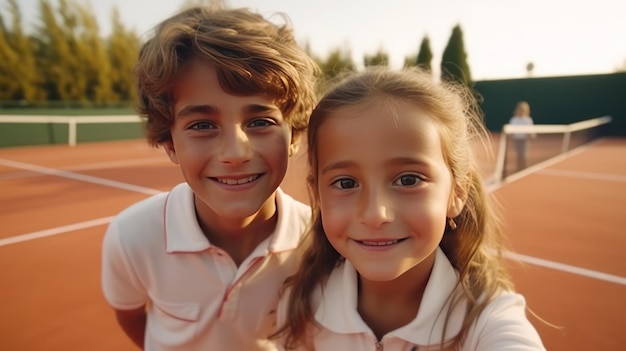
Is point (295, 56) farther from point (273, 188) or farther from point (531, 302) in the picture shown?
point (531, 302)

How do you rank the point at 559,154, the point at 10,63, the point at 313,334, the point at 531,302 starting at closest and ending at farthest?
the point at 313,334 < the point at 531,302 < the point at 559,154 < the point at 10,63

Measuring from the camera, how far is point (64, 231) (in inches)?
176

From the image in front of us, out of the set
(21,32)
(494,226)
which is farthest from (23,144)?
(494,226)

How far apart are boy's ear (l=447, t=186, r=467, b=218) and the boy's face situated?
551mm

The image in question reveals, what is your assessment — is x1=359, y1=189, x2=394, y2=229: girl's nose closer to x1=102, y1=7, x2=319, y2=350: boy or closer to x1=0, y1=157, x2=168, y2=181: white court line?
x1=102, y1=7, x2=319, y2=350: boy

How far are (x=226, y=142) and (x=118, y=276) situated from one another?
29.1 inches

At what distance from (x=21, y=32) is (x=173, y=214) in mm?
16750

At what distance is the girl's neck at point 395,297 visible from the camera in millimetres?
1368

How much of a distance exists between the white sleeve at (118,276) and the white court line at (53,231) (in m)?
3.25

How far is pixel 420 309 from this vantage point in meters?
1.27

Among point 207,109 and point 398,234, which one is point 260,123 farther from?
point 398,234

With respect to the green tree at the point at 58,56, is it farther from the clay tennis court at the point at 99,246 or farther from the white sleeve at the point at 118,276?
the white sleeve at the point at 118,276

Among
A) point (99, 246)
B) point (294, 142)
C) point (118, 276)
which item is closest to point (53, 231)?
point (99, 246)

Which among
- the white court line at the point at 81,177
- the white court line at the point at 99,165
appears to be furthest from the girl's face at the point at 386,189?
the white court line at the point at 99,165
